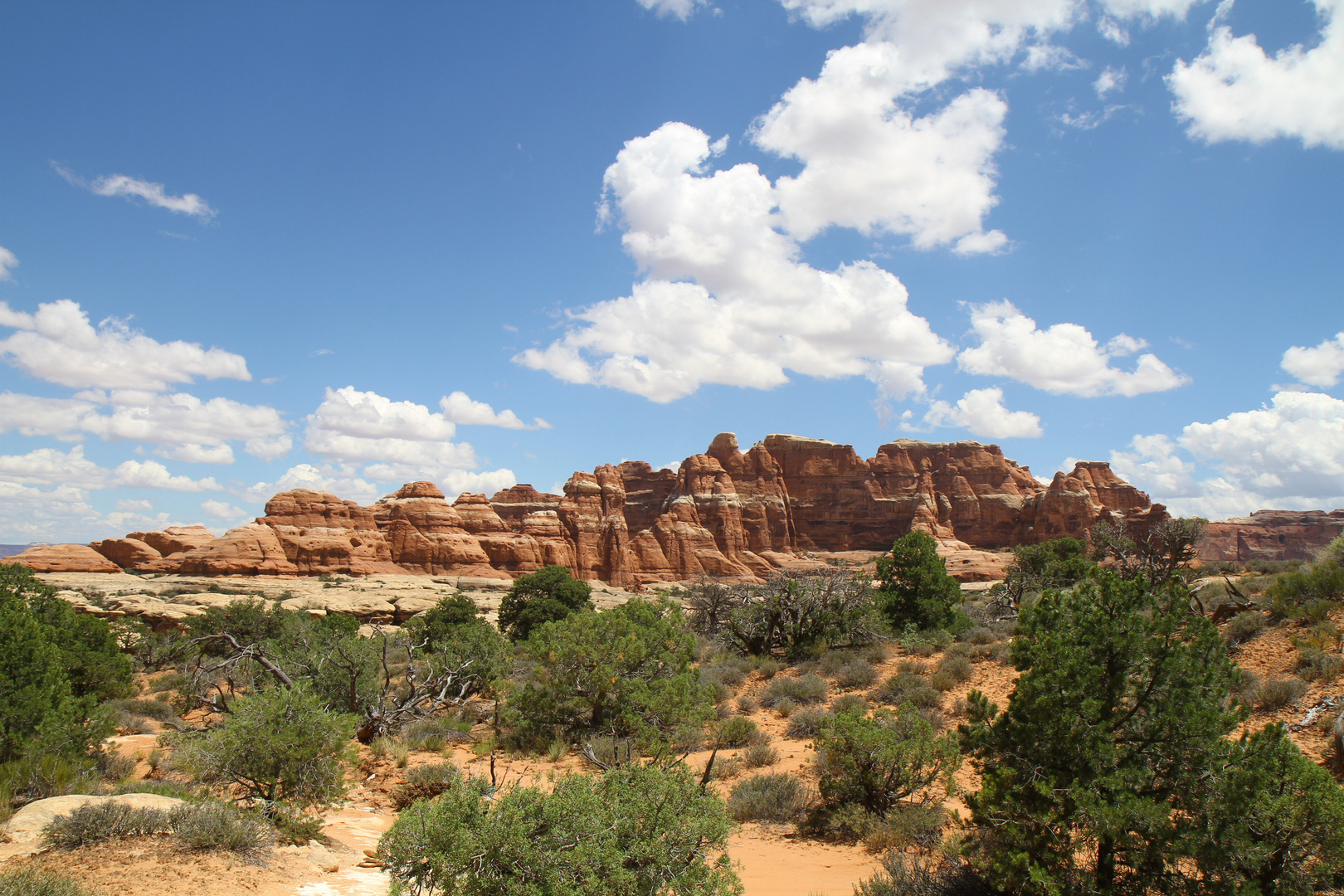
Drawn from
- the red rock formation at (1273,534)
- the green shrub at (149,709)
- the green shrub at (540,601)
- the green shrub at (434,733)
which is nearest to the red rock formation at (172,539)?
the green shrub at (540,601)

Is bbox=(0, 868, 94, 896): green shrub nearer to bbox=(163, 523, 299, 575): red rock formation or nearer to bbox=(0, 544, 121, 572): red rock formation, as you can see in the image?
bbox=(163, 523, 299, 575): red rock formation

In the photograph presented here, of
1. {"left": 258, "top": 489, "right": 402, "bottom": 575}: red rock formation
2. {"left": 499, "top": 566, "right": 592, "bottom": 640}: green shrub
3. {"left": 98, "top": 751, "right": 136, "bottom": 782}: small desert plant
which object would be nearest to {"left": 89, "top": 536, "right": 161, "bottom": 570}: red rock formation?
{"left": 258, "top": 489, "right": 402, "bottom": 575}: red rock formation

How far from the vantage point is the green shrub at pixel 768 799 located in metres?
9.16

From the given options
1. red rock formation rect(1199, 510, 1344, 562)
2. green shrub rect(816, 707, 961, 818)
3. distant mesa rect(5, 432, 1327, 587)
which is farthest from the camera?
red rock formation rect(1199, 510, 1344, 562)

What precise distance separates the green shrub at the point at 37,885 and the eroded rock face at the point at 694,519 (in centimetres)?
6605

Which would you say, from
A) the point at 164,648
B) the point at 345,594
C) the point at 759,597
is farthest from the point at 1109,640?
the point at 345,594

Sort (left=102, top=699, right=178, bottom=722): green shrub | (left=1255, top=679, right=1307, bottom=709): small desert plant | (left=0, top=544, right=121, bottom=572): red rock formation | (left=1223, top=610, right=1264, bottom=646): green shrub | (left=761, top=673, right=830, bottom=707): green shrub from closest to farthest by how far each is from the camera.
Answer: (left=1255, top=679, right=1307, bottom=709): small desert plant < (left=1223, top=610, right=1264, bottom=646): green shrub < (left=761, top=673, right=830, bottom=707): green shrub < (left=102, top=699, right=178, bottom=722): green shrub < (left=0, top=544, right=121, bottom=572): red rock formation

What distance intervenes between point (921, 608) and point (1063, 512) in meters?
76.4

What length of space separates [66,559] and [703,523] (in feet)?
223

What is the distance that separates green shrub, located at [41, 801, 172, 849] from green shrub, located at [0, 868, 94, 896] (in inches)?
40.2

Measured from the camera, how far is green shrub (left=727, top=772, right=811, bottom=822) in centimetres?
916

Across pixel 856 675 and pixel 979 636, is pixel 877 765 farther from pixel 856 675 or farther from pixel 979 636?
pixel 979 636

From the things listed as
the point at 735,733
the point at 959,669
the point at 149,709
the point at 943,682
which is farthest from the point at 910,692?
the point at 149,709

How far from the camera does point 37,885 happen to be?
465cm
